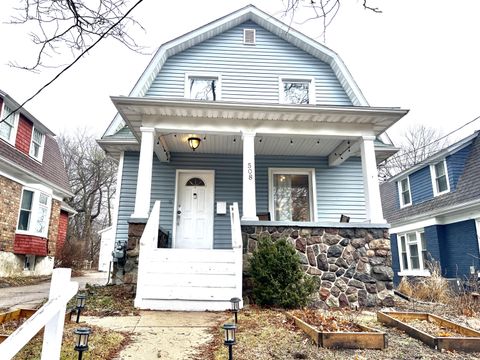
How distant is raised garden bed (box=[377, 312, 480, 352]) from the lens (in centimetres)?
313

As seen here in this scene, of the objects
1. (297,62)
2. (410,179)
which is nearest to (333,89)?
(297,62)

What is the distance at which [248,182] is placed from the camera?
242 inches

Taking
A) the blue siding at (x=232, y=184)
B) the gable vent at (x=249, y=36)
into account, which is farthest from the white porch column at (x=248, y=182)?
the gable vent at (x=249, y=36)

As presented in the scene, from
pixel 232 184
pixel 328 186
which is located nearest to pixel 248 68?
pixel 232 184

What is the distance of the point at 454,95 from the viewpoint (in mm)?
25906

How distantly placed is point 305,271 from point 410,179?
8.87 m

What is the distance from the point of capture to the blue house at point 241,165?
221 inches

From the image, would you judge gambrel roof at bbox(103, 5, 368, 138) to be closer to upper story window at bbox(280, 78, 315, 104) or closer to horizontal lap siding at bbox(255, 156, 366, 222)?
upper story window at bbox(280, 78, 315, 104)

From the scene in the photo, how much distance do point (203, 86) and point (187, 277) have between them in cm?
527

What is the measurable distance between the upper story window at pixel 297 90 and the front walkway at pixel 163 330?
593cm

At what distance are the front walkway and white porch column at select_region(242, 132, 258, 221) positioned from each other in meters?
1.88

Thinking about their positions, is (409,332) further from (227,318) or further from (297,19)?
(297,19)

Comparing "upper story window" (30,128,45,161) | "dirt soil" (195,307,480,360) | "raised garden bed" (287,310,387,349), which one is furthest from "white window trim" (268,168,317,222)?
"upper story window" (30,128,45,161)

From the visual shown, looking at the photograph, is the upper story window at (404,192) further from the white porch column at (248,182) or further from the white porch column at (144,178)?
the white porch column at (144,178)
